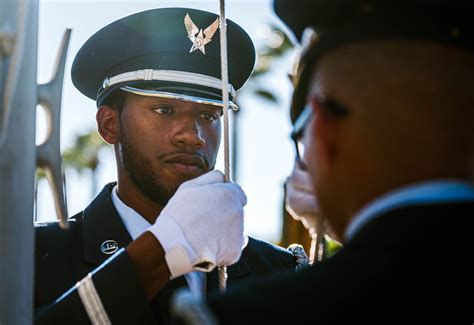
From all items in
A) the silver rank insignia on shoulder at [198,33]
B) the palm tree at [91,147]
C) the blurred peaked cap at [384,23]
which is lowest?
the palm tree at [91,147]

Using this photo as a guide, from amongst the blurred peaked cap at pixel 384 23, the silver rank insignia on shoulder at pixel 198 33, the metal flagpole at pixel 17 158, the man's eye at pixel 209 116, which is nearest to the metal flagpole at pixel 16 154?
the metal flagpole at pixel 17 158

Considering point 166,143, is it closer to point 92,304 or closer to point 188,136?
point 188,136

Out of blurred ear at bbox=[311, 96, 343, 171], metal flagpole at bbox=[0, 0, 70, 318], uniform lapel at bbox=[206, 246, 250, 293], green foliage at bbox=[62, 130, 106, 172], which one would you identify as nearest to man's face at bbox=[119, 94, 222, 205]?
uniform lapel at bbox=[206, 246, 250, 293]

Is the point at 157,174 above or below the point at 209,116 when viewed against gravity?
below

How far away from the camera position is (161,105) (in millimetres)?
3213

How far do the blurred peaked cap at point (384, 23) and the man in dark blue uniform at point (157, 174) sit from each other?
88cm

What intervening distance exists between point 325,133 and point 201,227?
0.94 metres

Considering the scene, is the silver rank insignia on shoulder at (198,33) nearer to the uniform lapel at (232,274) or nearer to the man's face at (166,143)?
the man's face at (166,143)

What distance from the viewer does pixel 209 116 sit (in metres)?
3.29

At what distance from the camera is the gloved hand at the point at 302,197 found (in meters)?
2.36

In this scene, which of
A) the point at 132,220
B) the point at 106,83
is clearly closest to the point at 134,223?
the point at 132,220

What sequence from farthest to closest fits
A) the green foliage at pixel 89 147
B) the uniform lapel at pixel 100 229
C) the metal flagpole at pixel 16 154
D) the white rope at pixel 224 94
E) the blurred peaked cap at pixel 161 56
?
1. the green foliage at pixel 89 147
2. the blurred peaked cap at pixel 161 56
3. the uniform lapel at pixel 100 229
4. the white rope at pixel 224 94
5. the metal flagpole at pixel 16 154

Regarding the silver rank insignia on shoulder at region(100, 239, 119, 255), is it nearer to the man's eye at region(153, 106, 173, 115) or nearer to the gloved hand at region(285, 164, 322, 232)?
the man's eye at region(153, 106, 173, 115)

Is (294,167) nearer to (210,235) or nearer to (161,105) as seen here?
(210,235)
